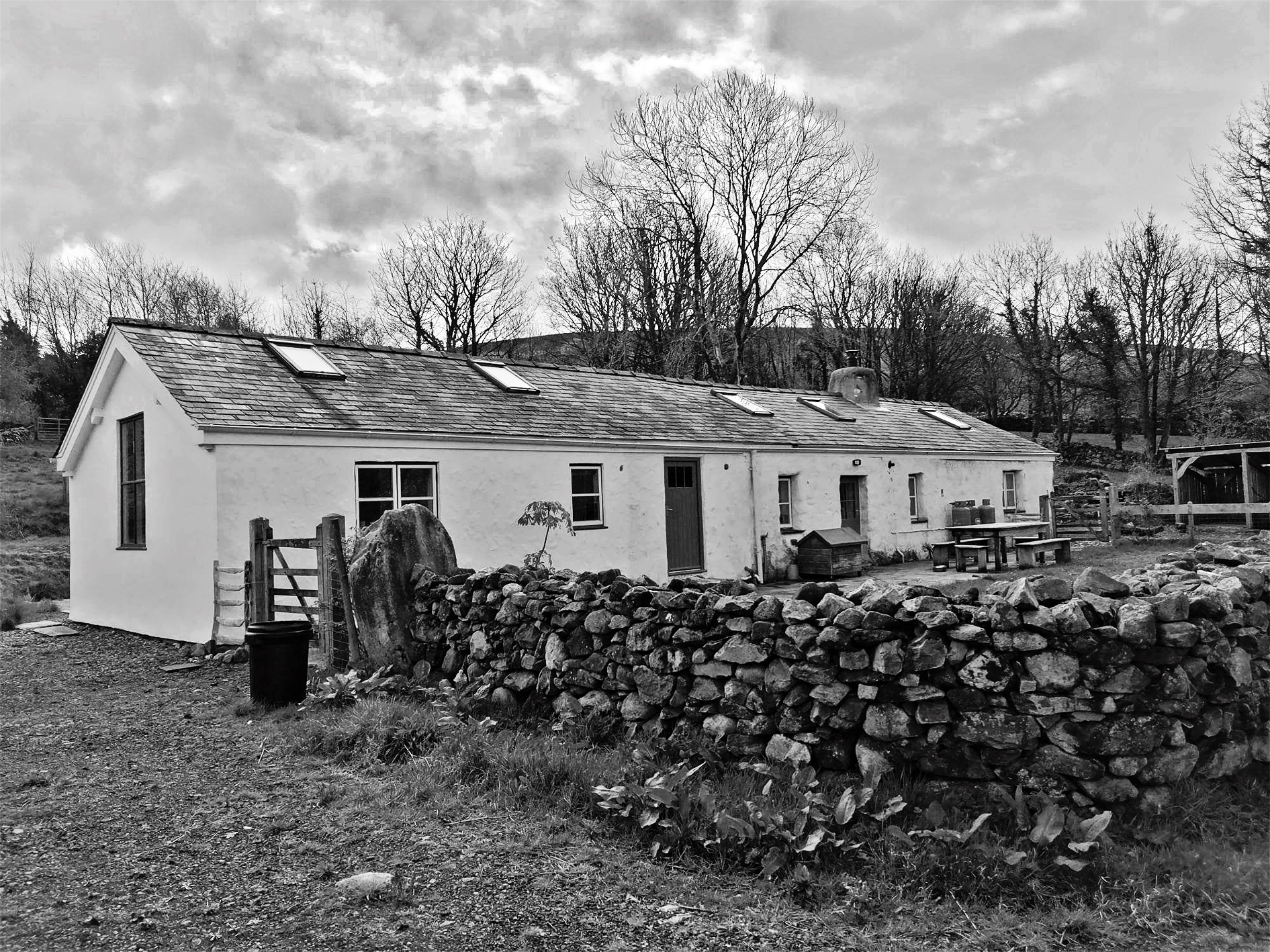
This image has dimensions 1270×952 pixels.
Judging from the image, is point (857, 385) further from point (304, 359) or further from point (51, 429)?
point (51, 429)

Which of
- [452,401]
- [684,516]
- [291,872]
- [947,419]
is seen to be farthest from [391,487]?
[947,419]

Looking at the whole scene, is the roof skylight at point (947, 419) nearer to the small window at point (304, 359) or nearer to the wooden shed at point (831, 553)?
the wooden shed at point (831, 553)

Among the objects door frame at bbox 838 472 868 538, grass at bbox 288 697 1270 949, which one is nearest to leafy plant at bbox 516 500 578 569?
grass at bbox 288 697 1270 949

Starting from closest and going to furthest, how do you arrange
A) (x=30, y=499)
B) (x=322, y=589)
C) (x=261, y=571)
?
(x=322, y=589) → (x=261, y=571) → (x=30, y=499)

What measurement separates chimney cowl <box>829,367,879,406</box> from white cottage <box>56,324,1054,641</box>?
153 inches

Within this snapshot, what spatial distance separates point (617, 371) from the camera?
19297 millimetres

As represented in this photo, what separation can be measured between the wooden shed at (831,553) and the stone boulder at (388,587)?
11.6 m

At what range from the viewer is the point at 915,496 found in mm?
22234

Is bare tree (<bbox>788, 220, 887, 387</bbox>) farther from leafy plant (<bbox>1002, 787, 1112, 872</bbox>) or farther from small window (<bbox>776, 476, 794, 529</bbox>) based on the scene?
leafy plant (<bbox>1002, 787, 1112, 872</bbox>)

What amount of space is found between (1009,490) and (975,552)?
892 centimetres

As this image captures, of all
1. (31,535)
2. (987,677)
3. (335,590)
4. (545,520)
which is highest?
(545,520)

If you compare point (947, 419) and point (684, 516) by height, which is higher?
point (947, 419)

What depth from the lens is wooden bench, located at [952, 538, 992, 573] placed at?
17.5 metres

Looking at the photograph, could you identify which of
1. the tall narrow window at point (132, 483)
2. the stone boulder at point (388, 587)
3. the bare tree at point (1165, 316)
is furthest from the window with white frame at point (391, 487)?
the bare tree at point (1165, 316)
